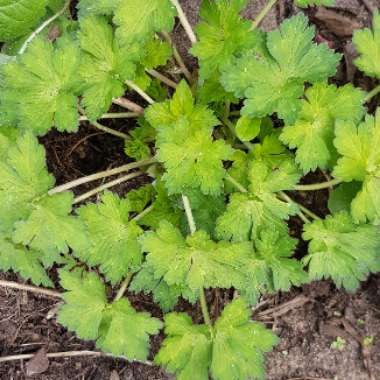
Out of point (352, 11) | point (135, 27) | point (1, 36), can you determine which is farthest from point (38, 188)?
point (352, 11)

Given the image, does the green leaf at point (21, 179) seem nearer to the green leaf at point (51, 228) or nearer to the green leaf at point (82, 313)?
the green leaf at point (51, 228)

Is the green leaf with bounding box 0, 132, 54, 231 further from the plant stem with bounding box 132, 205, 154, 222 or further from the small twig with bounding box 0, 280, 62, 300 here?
the small twig with bounding box 0, 280, 62, 300

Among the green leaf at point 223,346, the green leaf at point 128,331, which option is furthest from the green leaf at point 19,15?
the green leaf at point 223,346

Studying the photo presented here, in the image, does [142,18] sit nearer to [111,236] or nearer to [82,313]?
[111,236]

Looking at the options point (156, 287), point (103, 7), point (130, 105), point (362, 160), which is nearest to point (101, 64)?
point (103, 7)

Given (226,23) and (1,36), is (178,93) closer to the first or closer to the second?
(226,23)
